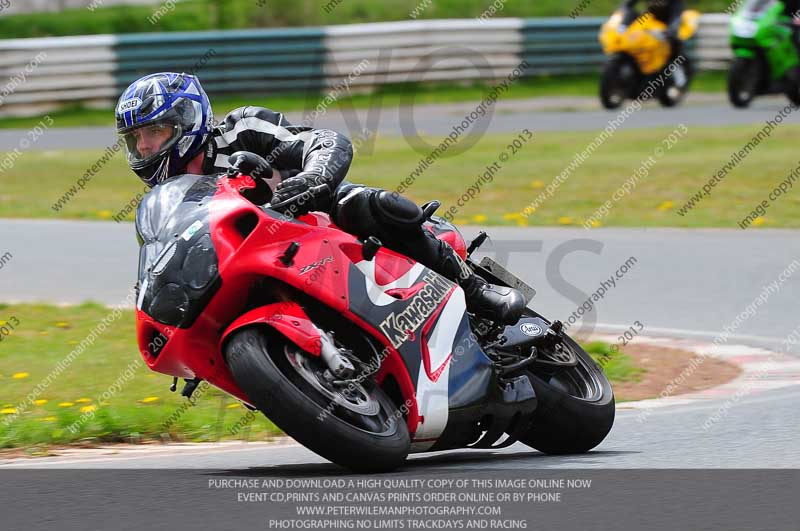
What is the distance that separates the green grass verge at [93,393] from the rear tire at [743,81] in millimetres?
14312

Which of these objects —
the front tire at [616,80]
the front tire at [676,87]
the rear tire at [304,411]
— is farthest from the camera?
the front tire at [676,87]

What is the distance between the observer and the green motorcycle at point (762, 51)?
2152 centimetres

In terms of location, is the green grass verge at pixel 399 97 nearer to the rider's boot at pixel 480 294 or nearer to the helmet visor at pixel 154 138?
the rider's boot at pixel 480 294

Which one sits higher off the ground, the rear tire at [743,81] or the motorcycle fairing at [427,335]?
the motorcycle fairing at [427,335]

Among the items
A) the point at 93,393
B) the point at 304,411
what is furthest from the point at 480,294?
the point at 93,393

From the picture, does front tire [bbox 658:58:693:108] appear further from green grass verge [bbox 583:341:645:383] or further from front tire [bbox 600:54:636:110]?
green grass verge [bbox 583:341:645:383]

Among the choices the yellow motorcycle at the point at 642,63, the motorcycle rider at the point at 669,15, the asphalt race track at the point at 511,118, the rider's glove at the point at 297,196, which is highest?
the rider's glove at the point at 297,196

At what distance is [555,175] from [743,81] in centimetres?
685

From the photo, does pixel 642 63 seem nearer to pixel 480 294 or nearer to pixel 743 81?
pixel 743 81

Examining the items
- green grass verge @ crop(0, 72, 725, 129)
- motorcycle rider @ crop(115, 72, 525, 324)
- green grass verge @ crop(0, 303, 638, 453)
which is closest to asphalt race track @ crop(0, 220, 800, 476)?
green grass verge @ crop(0, 303, 638, 453)

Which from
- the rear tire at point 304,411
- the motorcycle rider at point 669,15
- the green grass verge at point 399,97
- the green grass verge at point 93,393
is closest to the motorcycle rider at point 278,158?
the rear tire at point 304,411

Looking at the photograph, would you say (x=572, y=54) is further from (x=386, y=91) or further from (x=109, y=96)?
(x=109, y=96)

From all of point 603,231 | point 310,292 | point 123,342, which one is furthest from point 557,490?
point 603,231

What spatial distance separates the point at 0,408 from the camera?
24.4 ft
